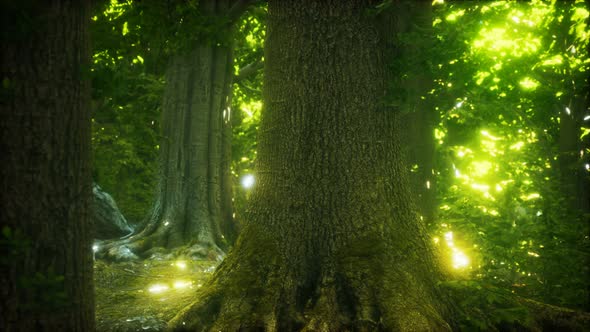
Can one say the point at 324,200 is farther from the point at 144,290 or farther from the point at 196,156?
the point at 196,156

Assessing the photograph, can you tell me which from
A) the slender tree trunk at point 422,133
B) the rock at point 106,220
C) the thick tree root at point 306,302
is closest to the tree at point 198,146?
the rock at point 106,220

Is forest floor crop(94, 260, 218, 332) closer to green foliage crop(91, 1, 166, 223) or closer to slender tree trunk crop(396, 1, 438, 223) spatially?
slender tree trunk crop(396, 1, 438, 223)

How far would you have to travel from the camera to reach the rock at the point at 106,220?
39.5 feet

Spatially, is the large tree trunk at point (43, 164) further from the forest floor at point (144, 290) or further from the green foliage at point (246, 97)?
the green foliage at point (246, 97)

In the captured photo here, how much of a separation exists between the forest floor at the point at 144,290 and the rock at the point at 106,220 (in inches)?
130

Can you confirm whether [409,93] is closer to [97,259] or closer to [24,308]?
[24,308]

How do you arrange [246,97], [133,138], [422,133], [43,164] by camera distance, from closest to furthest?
[43,164] < [422,133] < [133,138] < [246,97]

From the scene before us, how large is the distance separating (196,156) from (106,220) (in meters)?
3.25

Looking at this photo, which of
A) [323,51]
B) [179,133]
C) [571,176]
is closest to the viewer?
[323,51]

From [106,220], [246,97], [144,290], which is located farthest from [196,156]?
[246,97]

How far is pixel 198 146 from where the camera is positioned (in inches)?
432

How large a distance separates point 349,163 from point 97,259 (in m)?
6.40

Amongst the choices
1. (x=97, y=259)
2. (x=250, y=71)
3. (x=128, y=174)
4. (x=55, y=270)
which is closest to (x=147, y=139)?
(x=128, y=174)

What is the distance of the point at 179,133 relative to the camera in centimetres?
1105
